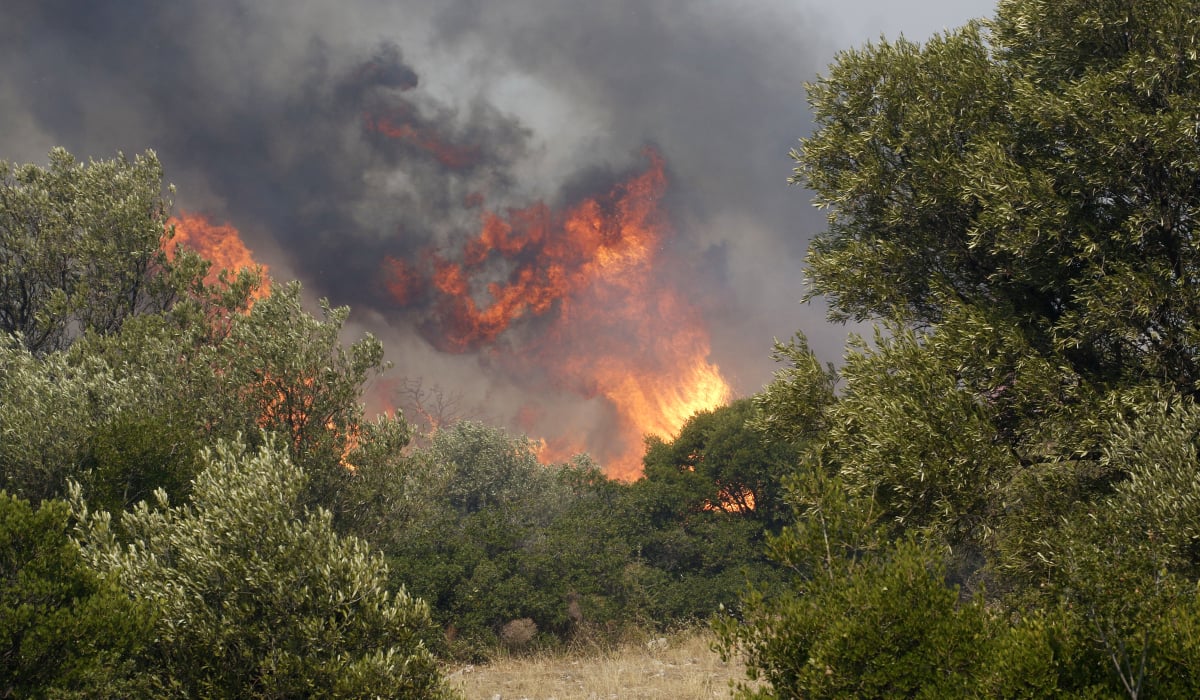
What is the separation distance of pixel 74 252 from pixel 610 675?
25.0 metres

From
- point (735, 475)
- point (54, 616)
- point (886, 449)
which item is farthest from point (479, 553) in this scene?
point (735, 475)

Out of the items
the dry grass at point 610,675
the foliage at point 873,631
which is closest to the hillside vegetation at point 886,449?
the foliage at point 873,631

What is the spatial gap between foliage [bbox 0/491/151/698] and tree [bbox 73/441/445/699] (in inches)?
23.8

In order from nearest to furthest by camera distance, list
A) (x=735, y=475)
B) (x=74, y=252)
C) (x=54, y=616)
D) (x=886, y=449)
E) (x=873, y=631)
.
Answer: (x=873, y=631), (x=54, y=616), (x=886, y=449), (x=74, y=252), (x=735, y=475)

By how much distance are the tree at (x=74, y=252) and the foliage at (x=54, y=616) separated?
795 inches

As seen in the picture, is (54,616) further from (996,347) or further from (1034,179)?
(1034,179)

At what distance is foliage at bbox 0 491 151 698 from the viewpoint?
9.85 metres

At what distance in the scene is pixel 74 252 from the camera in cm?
2884

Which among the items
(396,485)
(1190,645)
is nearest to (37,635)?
(1190,645)

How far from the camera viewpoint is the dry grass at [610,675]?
65.0 ft

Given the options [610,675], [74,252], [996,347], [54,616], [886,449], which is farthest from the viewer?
[74,252]

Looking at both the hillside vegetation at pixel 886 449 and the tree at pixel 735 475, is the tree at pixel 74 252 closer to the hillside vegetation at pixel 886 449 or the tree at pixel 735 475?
the hillside vegetation at pixel 886 449

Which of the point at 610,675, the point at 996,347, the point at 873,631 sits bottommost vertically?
the point at 873,631

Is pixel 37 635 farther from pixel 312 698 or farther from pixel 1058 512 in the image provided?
pixel 1058 512
